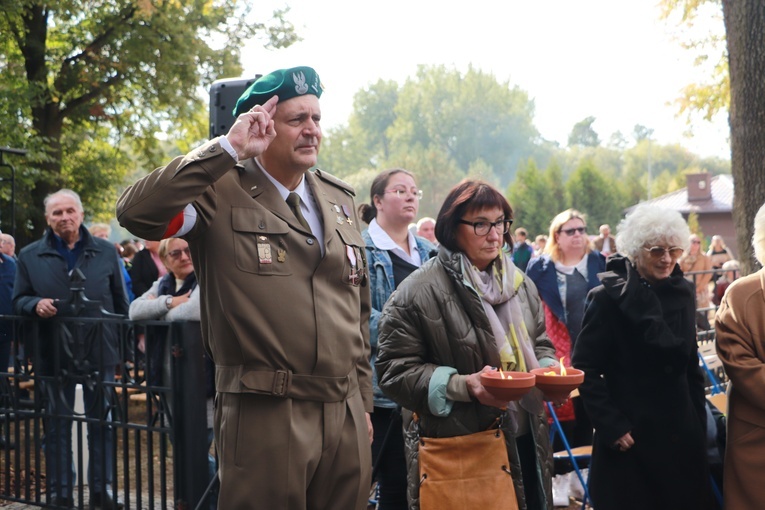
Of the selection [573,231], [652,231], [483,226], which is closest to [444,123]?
[573,231]

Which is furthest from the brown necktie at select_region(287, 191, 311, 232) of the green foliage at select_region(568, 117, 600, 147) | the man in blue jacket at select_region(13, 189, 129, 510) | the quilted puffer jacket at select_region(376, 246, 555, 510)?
Result: the green foliage at select_region(568, 117, 600, 147)

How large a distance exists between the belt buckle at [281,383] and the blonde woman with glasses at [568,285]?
12.7 feet

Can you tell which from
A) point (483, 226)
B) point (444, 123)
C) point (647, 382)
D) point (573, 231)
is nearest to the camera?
point (483, 226)

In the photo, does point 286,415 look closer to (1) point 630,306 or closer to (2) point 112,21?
(1) point 630,306

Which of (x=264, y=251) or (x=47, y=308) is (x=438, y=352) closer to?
(x=264, y=251)

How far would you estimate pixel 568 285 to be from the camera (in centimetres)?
656

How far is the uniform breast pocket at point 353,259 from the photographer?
9.72ft

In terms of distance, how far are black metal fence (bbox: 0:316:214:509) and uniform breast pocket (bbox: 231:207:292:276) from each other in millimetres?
1661

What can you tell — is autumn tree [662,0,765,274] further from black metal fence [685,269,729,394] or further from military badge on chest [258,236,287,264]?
military badge on chest [258,236,287,264]

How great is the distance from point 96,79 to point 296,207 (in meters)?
15.2

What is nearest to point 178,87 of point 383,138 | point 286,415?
point 286,415

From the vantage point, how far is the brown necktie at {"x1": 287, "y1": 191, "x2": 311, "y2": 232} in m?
2.88

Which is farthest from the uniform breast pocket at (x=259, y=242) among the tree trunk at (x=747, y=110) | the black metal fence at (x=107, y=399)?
the tree trunk at (x=747, y=110)

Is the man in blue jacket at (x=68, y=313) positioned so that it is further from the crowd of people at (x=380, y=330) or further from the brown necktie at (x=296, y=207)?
the brown necktie at (x=296, y=207)
